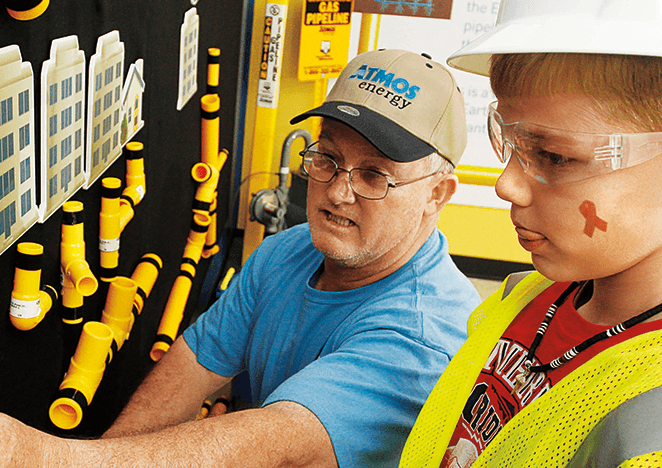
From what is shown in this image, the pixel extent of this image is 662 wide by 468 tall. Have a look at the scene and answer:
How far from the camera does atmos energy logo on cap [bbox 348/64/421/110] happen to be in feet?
4.31

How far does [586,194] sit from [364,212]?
726 mm

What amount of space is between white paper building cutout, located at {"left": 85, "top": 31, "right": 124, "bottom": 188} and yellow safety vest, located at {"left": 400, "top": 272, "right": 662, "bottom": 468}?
38.0 inches

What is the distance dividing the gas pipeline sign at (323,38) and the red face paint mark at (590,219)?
10.4 feet

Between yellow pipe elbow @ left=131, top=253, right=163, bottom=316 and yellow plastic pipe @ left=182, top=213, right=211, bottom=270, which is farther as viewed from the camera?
yellow plastic pipe @ left=182, top=213, right=211, bottom=270

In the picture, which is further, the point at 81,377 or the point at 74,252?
the point at 81,377

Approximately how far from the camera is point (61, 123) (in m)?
1.16

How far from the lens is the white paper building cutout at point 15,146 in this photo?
3.02 ft

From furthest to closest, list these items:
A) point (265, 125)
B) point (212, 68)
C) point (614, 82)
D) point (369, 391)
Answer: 1. point (265, 125)
2. point (212, 68)
3. point (369, 391)
4. point (614, 82)

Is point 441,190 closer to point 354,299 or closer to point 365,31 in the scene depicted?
point 354,299

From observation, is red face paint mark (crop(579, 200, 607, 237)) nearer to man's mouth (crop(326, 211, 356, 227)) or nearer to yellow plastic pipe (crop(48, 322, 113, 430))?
man's mouth (crop(326, 211, 356, 227))

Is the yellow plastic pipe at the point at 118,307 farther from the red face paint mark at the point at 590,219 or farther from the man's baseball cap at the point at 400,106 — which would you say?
the red face paint mark at the point at 590,219

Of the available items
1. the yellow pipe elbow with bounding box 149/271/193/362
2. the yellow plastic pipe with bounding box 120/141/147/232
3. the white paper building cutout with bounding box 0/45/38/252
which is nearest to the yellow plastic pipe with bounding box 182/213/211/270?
the yellow pipe elbow with bounding box 149/271/193/362

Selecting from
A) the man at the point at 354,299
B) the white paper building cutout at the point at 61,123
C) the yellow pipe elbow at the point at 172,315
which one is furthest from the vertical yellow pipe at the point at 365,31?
the white paper building cutout at the point at 61,123

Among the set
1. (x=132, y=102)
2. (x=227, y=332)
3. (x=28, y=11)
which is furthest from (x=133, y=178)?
(x=28, y=11)
